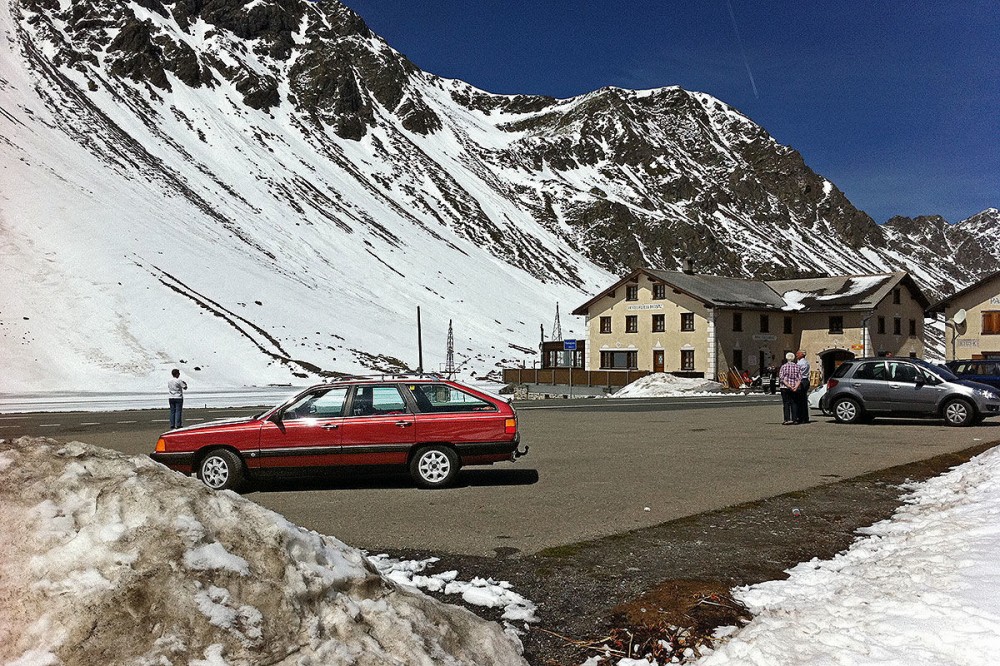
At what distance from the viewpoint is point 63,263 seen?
194 feet

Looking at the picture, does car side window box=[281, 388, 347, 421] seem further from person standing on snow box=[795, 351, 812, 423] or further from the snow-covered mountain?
the snow-covered mountain

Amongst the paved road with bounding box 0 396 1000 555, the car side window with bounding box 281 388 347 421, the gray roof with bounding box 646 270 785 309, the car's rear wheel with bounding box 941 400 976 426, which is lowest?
the paved road with bounding box 0 396 1000 555

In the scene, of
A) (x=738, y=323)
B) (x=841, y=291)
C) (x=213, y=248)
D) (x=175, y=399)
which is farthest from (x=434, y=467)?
(x=213, y=248)

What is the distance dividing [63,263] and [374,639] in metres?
64.2

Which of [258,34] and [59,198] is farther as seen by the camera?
[258,34]

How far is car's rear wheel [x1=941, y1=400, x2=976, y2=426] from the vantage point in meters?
18.5

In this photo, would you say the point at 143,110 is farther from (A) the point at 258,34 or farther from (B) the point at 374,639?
(B) the point at 374,639

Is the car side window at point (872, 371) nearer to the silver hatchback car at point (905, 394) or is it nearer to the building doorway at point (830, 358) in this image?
the silver hatchback car at point (905, 394)

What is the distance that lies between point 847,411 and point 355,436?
45.9 feet

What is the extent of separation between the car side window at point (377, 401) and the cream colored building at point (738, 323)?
4208cm

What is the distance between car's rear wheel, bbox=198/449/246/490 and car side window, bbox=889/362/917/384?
51.6ft

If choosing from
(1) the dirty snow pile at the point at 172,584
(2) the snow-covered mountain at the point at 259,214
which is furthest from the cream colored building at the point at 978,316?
(1) the dirty snow pile at the point at 172,584

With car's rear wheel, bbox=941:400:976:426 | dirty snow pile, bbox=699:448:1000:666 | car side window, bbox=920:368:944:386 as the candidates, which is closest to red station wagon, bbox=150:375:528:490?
dirty snow pile, bbox=699:448:1000:666

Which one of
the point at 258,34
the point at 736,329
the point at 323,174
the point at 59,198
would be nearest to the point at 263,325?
the point at 59,198
